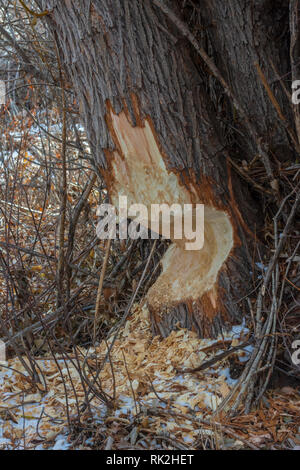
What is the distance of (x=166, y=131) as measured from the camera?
2.38m

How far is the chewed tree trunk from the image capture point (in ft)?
7.54

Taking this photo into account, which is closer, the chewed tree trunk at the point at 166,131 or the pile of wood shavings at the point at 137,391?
the pile of wood shavings at the point at 137,391

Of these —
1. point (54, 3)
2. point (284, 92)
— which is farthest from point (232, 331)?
point (54, 3)

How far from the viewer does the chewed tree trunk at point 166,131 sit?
2.30m

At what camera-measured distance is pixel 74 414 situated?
2154 mm

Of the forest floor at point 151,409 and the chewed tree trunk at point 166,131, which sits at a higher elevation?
the chewed tree trunk at point 166,131

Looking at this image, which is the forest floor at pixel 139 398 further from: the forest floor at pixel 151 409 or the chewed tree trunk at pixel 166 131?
the chewed tree trunk at pixel 166 131

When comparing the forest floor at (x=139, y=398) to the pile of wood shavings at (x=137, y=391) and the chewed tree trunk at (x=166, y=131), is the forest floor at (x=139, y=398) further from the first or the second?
the chewed tree trunk at (x=166, y=131)

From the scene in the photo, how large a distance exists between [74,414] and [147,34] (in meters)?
1.79

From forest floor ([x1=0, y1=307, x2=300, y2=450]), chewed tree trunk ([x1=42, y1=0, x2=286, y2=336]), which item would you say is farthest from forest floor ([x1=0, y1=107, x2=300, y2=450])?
chewed tree trunk ([x1=42, y1=0, x2=286, y2=336])

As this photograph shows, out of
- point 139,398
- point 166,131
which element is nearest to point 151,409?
point 139,398

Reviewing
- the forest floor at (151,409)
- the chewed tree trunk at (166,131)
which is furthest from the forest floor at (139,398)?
the chewed tree trunk at (166,131)

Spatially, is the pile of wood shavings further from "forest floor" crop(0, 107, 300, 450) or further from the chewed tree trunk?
the chewed tree trunk

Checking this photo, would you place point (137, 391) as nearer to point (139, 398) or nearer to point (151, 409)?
point (139, 398)
